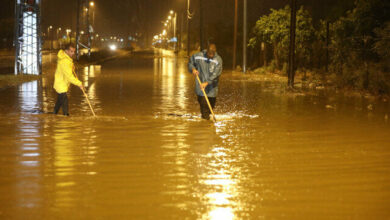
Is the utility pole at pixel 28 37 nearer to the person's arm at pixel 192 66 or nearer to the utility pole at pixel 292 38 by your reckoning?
the utility pole at pixel 292 38

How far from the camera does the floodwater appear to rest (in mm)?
6168

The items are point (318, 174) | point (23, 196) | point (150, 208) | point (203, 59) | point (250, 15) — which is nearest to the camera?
point (150, 208)

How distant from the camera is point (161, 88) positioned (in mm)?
22000

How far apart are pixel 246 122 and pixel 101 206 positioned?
7.02 meters

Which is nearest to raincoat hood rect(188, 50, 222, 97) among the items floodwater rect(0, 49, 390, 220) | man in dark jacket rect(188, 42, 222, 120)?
man in dark jacket rect(188, 42, 222, 120)

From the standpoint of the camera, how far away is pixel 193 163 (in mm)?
8352

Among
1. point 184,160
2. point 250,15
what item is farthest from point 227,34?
point 184,160

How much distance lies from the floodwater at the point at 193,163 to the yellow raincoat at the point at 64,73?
0.73 metres

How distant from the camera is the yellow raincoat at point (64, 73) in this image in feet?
42.7

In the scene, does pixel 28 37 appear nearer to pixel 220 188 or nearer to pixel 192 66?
pixel 192 66

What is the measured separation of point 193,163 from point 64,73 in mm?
5791

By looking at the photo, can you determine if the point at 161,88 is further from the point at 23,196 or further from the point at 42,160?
the point at 23,196

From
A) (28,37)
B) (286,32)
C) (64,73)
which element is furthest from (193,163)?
(286,32)

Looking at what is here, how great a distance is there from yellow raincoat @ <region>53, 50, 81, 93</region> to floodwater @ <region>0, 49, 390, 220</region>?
733mm
